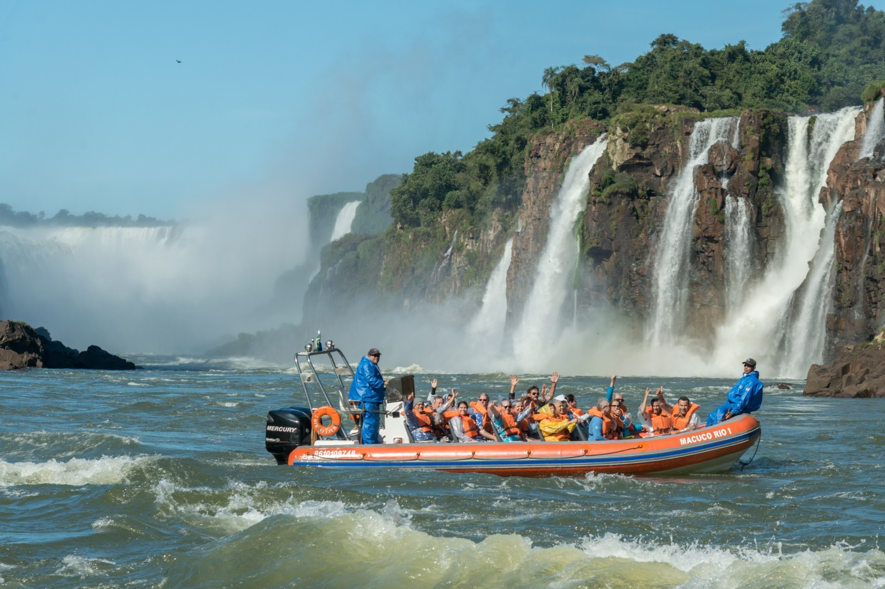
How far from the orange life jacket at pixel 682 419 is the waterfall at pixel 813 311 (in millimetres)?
27079

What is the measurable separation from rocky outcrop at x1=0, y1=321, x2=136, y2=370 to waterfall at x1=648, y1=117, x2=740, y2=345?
2945 cm

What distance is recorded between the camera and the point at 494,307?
72.5 metres

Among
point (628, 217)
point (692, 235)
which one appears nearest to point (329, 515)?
point (692, 235)

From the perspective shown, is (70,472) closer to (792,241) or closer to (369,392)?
(369,392)

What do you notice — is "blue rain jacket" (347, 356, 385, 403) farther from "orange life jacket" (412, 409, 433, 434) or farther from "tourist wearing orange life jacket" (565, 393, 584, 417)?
"tourist wearing orange life jacket" (565, 393, 584, 417)

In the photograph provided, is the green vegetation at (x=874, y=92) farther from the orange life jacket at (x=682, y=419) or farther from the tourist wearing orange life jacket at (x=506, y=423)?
the tourist wearing orange life jacket at (x=506, y=423)

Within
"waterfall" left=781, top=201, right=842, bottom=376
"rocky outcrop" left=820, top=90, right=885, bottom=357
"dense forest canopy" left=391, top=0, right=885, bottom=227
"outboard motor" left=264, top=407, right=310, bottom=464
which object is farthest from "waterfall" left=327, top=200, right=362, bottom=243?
"outboard motor" left=264, top=407, right=310, bottom=464

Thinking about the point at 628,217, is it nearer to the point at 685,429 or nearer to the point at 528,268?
the point at 528,268

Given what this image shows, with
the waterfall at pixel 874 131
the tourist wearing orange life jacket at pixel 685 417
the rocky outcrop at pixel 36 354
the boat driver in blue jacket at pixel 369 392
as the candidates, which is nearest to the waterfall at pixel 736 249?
the waterfall at pixel 874 131

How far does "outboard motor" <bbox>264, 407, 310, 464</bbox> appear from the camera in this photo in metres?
17.5

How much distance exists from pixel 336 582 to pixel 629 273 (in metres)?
47.3

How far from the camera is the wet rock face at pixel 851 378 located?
33.3 meters

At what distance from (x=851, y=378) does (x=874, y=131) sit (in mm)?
14043

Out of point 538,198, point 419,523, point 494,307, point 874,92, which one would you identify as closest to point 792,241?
point 874,92
